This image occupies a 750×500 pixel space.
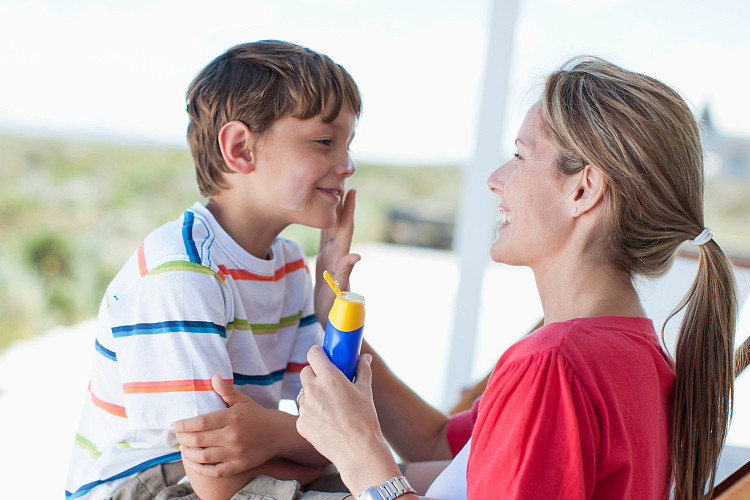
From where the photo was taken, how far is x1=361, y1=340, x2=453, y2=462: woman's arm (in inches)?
55.5

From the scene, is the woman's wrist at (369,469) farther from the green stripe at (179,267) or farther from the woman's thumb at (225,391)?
the green stripe at (179,267)

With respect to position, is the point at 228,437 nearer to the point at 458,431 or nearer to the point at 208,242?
the point at 208,242

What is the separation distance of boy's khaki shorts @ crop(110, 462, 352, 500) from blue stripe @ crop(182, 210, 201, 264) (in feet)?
1.46

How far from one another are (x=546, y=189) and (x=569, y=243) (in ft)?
0.36

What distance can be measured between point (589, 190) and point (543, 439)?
46cm

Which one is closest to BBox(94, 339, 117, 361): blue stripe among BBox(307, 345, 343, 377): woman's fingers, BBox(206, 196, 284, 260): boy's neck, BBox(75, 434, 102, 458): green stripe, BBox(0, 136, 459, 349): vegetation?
BBox(75, 434, 102, 458): green stripe

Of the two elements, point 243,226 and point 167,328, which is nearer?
point 167,328

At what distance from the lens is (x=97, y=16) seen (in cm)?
409

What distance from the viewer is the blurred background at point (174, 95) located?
123 inches

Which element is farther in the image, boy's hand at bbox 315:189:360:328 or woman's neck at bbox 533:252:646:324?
boy's hand at bbox 315:189:360:328

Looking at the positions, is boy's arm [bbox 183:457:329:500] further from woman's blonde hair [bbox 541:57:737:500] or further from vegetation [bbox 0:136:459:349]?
vegetation [bbox 0:136:459:349]

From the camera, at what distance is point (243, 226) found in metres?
1.32

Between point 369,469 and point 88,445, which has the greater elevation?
point 369,469

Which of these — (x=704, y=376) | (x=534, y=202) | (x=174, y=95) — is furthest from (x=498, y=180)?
(x=174, y=95)
